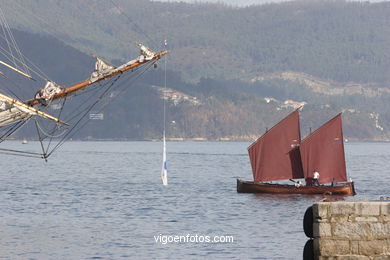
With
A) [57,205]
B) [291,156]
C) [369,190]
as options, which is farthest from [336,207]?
[369,190]

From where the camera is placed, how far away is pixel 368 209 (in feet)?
103

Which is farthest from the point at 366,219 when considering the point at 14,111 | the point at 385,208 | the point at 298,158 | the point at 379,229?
the point at 298,158

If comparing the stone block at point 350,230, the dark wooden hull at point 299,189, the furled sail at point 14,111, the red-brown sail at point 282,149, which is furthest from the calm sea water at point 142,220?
the stone block at point 350,230

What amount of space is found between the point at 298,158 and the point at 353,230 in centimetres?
5074

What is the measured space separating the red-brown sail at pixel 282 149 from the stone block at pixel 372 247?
5019 cm

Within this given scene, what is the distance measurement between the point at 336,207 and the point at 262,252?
15.2 metres

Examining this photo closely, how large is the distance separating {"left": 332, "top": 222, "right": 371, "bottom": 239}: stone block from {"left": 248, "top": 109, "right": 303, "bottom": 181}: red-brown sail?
165 feet

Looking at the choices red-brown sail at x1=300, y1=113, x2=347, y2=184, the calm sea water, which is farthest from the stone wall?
red-brown sail at x1=300, y1=113, x2=347, y2=184

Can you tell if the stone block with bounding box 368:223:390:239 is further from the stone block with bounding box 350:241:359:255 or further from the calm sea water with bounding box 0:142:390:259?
the calm sea water with bounding box 0:142:390:259

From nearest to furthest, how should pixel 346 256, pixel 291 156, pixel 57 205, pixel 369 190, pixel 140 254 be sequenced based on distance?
1. pixel 346 256
2. pixel 140 254
3. pixel 57 205
4. pixel 291 156
5. pixel 369 190

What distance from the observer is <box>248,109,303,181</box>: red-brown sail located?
81875 millimetres

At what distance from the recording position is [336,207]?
3127 cm

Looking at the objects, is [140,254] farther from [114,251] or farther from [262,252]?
[262,252]

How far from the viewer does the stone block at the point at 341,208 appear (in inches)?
1230
